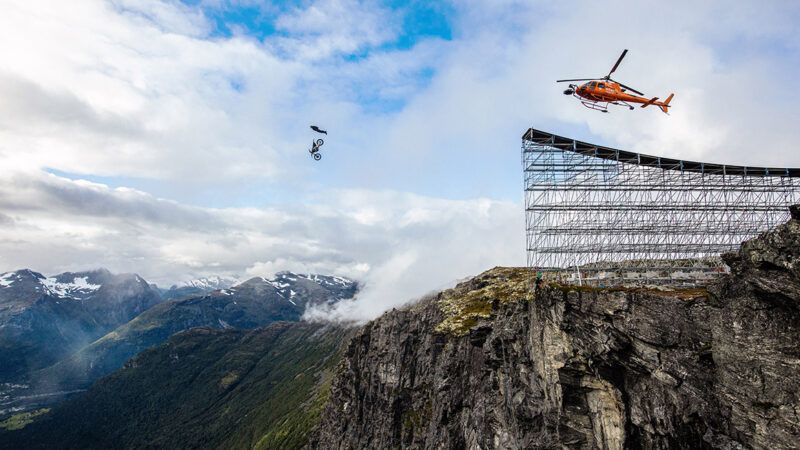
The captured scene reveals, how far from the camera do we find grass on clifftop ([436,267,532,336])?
98938 millimetres

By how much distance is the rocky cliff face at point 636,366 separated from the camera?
3478cm

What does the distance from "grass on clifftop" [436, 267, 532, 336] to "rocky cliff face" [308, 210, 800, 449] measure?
1.14 m

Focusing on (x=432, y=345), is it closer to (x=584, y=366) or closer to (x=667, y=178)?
(x=584, y=366)

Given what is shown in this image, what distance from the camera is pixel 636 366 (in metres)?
49.0

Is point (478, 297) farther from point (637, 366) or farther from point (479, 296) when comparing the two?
point (637, 366)

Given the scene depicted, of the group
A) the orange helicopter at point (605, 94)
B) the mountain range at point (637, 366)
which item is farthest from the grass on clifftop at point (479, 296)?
the orange helicopter at point (605, 94)

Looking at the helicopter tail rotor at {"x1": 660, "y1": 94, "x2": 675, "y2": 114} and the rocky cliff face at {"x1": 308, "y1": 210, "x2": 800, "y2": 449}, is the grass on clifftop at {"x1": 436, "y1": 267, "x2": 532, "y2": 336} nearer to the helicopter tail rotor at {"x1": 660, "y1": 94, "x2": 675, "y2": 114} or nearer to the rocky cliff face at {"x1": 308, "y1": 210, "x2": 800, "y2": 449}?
the rocky cliff face at {"x1": 308, "y1": 210, "x2": 800, "y2": 449}

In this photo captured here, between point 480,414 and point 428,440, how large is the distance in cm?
2558

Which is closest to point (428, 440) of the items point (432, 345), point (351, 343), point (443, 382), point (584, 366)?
point (443, 382)

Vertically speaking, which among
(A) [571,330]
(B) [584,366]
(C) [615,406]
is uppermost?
(A) [571,330]

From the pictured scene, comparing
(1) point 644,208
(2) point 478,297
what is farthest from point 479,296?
(1) point 644,208

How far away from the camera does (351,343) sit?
164 meters

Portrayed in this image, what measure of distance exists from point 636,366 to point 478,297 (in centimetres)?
6445

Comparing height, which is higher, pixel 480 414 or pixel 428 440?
pixel 480 414
